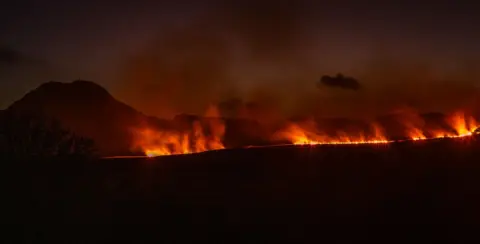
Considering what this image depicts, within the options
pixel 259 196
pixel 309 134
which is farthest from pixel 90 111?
pixel 259 196

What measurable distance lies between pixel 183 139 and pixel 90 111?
5236mm

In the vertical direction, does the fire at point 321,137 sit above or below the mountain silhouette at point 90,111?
below

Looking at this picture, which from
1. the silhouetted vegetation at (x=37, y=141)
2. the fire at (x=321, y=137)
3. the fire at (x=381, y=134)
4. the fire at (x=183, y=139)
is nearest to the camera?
the silhouetted vegetation at (x=37, y=141)

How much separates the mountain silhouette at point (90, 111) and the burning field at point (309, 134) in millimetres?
716

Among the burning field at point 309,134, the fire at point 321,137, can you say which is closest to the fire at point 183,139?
the burning field at point 309,134

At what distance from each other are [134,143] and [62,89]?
6.15m

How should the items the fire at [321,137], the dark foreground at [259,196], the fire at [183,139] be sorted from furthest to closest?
the fire at [183,139] → the fire at [321,137] → the dark foreground at [259,196]

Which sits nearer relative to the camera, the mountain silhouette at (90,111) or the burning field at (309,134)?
the burning field at (309,134)

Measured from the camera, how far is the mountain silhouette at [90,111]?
55.6 feet

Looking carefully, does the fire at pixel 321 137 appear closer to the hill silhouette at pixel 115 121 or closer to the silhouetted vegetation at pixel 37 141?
the hill silhouette at pixel 115 121

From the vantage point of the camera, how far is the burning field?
14070mm

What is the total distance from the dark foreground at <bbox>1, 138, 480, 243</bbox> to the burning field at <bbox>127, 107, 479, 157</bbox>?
123 centimetres

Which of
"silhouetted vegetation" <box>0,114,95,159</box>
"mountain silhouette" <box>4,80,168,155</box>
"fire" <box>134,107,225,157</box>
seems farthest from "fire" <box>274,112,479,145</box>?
"silhouetted vegetation" <box>0,114,95,159</box>

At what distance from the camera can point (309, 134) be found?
15266 millimetres
